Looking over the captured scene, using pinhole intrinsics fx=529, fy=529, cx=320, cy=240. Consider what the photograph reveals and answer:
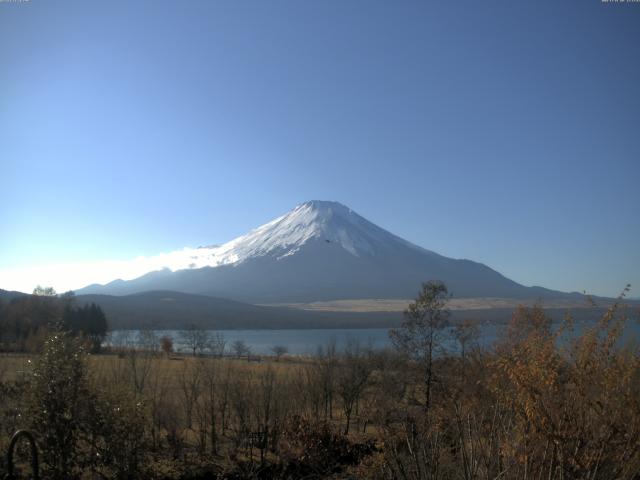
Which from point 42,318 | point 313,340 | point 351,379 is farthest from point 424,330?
point 313,340

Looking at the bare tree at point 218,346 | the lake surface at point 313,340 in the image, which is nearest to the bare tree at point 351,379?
the lake surface at point 313,340

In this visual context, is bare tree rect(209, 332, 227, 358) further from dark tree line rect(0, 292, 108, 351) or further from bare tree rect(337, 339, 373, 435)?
dark tree line rect(0, 292, 108, 351)

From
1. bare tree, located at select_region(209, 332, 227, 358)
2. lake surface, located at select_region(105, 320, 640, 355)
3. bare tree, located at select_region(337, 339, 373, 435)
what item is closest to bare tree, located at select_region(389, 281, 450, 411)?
lake surface, located at select_region(105, 320, 640, 355)

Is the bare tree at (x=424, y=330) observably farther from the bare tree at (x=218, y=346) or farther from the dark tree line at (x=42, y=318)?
the dark tree line at (x=42, y=318)

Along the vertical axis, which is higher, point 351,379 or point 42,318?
point 42,318

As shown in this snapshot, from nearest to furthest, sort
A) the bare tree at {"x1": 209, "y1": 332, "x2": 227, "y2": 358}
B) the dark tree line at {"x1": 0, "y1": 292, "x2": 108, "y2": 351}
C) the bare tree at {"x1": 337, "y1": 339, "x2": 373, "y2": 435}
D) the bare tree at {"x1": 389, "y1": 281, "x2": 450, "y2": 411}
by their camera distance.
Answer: the bare tree at {"x1": 389, "y1": 281, "x2": 450, "y2": 411}, the bare tree at {"x1": 337, "y1": 339, "x2": 373, "y2": 435}, the bare tree at {"x1": 209, "y1": 332, "x2": 227, "y2": 358}, the dark tree line at {"x1": 0, "y1": 292, "x2": 108, "y2": 351}

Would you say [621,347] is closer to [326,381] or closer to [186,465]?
[186,465]

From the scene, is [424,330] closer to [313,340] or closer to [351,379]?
[351,379]

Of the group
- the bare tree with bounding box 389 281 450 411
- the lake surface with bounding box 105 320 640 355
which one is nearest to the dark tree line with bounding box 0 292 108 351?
the lake surface with bounding box 105 320 640 355

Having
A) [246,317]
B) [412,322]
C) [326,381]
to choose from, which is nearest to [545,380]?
[412,322]

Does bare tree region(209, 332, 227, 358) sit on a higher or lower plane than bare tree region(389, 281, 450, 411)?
lower

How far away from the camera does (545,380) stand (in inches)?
238

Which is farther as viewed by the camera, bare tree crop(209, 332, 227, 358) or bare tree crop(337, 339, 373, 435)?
bare tree crop(209, 332, 227, 358)

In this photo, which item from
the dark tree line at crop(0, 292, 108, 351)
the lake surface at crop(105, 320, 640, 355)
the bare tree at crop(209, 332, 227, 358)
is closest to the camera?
the lake surface at crop(105, 320, 640, 355)
